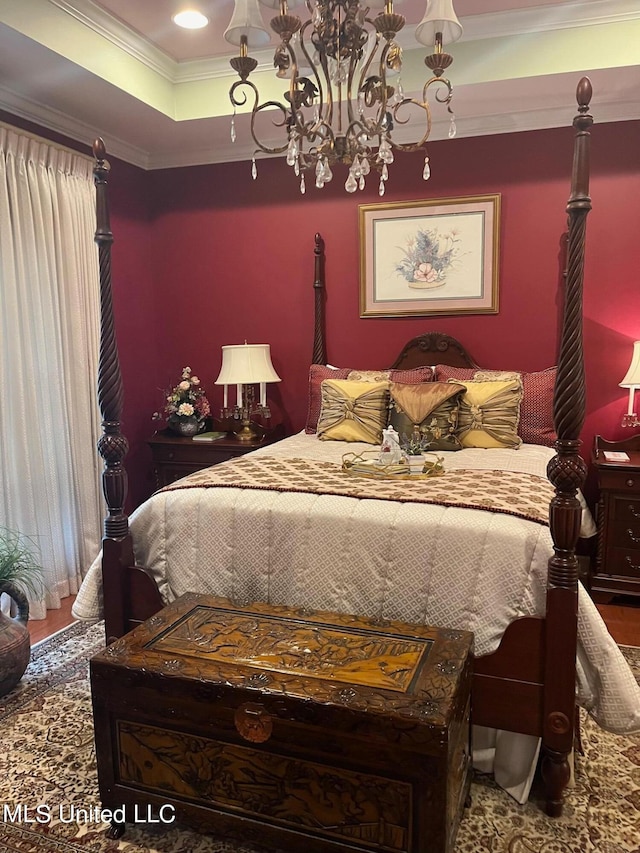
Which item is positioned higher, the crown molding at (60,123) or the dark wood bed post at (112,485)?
the crown molding at (60,123)

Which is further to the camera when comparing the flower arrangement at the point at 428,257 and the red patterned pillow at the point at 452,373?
the flower arrangement at the point at 428,257

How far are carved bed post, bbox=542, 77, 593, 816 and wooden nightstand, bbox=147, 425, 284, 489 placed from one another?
232 cm

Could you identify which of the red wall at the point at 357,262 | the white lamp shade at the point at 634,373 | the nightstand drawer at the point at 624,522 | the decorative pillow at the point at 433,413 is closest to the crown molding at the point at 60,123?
the red wall at the point at 357,262

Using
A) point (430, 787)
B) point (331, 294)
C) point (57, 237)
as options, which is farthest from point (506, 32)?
point (430, 787)

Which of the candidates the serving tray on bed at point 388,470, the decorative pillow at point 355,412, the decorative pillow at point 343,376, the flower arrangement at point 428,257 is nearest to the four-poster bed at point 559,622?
the serving tray on bed at point 388,470

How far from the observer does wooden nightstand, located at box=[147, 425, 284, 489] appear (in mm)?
3945

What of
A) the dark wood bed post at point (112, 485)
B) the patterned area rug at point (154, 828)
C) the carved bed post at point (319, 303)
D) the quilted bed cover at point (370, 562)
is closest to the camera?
the patterned area rug at point (154, 828)

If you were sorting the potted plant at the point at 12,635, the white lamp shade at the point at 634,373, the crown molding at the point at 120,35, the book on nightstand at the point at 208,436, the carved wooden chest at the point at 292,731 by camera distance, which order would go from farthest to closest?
the book on nightstand at the point at 208,436, the white lamp shade at the point at 634,373, the crown molding at the point at 120,35, the potted plant at the point at 12,635, the carved wooden chest at the point at 292,731

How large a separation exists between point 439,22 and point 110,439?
6.15 ft

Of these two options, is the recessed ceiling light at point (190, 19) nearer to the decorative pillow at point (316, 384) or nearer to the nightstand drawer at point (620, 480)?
the decorative pillow at point (316, 384)

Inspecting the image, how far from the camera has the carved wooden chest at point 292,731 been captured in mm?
1516

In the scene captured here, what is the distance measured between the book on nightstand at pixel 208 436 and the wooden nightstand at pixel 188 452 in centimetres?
3

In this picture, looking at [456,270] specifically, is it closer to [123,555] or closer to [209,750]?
[123,555]

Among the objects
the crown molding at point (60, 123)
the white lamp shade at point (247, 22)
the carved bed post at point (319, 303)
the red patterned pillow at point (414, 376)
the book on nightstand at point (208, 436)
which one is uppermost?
the crown molding at point (60, 123)
